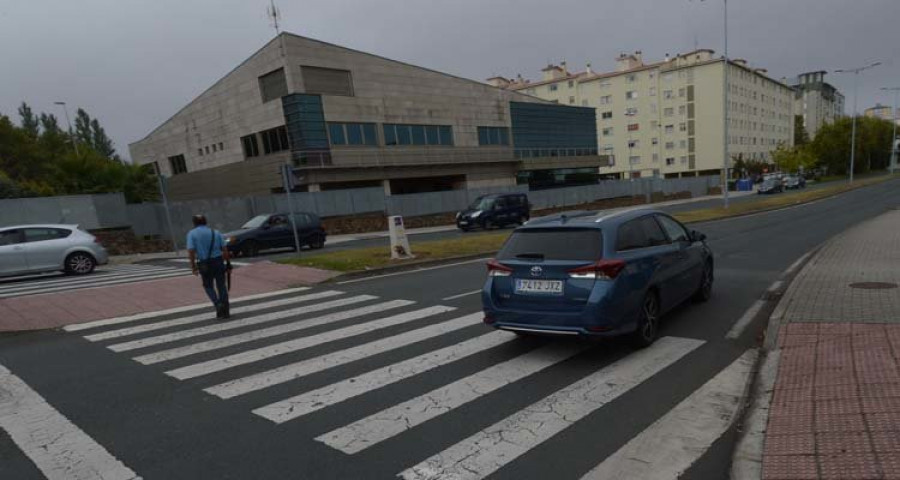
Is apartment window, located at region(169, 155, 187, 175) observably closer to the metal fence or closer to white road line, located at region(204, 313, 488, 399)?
the metal fence

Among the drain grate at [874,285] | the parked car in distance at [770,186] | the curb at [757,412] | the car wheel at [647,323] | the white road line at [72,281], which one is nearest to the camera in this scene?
the curb at [757,412]

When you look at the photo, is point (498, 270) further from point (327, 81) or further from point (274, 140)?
point (274, 140)

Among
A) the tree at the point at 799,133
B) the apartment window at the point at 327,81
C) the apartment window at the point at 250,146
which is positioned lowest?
the tree at the point at 799,133

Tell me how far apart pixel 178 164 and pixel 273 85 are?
21.5 m

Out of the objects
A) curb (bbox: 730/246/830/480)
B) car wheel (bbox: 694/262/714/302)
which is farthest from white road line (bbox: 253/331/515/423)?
car wheel (bbox: 694/262/714/302)

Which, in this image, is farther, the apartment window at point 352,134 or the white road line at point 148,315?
the apartment window at point 352,134

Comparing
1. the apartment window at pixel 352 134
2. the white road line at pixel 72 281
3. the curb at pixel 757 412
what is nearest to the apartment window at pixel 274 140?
the apartment window at pixel 352 134

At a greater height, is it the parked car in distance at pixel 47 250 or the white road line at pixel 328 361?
the parked car in distance at pixel 47 250

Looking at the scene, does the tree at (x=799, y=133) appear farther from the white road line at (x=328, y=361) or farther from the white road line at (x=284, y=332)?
the white road line at (x=284, y=332)

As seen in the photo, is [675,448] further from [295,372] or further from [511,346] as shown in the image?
[295,372]

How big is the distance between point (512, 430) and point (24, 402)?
15.7ft

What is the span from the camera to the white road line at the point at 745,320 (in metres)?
5.84

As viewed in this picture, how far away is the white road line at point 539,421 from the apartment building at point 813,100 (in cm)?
13838

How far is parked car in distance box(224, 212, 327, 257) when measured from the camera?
57.4 ft
